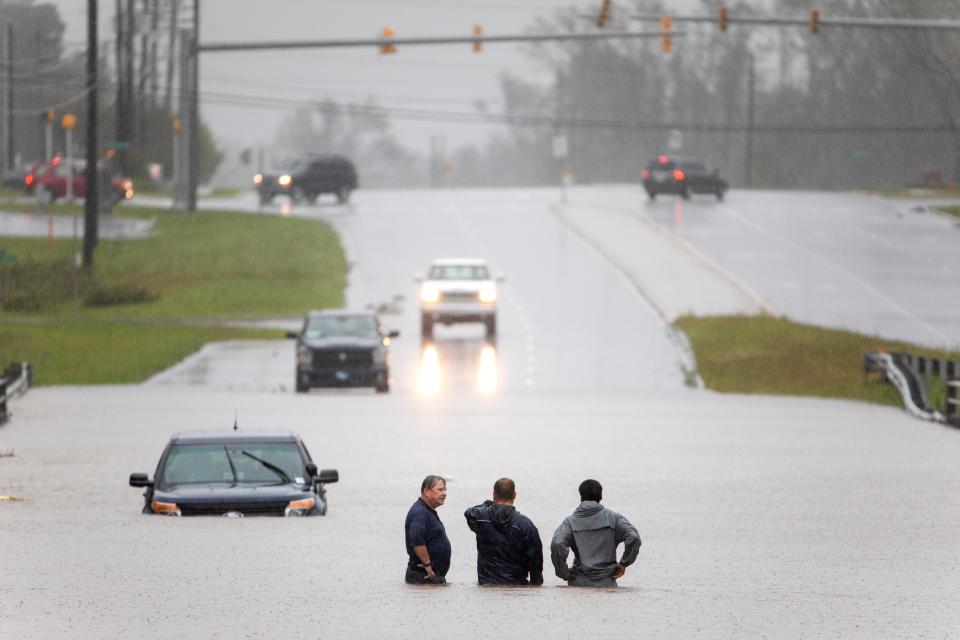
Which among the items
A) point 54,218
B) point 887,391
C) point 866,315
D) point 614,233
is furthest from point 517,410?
point 54,218

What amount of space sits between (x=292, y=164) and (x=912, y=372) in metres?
56.3

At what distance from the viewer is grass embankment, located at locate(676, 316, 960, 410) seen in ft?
139

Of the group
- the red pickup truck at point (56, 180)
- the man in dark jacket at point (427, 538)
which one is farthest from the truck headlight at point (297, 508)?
the red pickup truck at point (56, 180)

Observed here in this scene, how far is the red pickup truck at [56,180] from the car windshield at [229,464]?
70.3 m

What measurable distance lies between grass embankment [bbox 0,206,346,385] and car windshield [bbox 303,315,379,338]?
513 cm

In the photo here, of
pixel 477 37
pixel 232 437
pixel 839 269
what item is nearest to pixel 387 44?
pixel 477 37

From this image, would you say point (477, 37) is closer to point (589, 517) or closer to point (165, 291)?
point (165, 291)

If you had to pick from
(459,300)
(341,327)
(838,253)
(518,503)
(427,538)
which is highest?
(427,538)

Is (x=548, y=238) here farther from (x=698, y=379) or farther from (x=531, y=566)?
(x=531, y=566)

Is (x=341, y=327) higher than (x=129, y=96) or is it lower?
lower

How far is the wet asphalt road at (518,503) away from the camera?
42.4 feet

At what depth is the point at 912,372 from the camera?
3875 centimetres

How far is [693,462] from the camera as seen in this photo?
Result: 2725 cm

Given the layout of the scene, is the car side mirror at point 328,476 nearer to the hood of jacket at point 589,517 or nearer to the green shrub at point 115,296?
the hood of jacket at point 589,517
